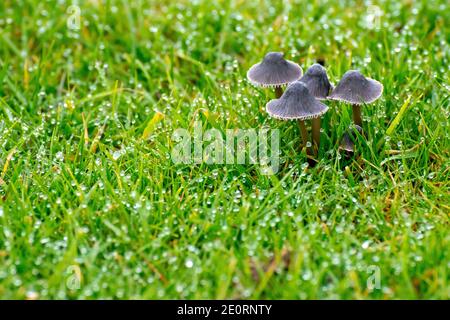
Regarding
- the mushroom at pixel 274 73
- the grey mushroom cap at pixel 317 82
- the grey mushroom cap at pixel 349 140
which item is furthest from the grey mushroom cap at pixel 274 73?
the grey mushroom cap at pixel 349 140

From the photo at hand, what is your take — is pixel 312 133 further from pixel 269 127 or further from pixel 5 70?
pixel 5 70

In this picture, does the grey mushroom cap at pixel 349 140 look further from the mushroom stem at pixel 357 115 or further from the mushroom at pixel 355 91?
the mushroom at pixel 355 91

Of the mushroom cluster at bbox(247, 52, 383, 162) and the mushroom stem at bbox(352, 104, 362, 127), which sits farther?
the mushroom stem at bbox(352, 104, 362, 127)

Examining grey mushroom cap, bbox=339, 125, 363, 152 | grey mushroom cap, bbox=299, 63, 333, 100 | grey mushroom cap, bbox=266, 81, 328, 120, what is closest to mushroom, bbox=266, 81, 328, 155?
grey mushroom cap, bbox=266, 81, 328, 120

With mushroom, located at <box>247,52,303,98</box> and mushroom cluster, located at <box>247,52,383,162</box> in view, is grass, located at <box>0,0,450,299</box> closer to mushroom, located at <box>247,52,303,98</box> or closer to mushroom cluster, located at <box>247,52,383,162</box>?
mushroom cluster, located at <box>247,52,383,162</box>

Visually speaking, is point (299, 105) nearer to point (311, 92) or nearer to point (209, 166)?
point (311, 92)

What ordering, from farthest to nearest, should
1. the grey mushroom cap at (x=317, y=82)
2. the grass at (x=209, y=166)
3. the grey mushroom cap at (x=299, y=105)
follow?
the grey mushroom cap at (x=317, y=82) → the grey mushroom cap at (x=299, y=105) → the grass at (x=209, y=166)
